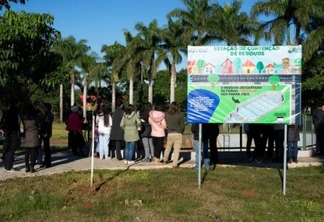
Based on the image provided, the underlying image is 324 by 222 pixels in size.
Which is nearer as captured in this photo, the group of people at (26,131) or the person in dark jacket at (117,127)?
the group of people at (26,131)

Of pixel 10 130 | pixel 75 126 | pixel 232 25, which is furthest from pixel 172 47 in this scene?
pixel 10 130

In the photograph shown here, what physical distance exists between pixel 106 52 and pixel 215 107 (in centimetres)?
4998

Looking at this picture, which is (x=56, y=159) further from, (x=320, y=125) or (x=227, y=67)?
(x=320, y=125)

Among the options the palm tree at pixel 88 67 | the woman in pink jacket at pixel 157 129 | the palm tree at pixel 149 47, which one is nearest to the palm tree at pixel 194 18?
the palm tree at pixel 149 47

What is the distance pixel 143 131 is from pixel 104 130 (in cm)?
131

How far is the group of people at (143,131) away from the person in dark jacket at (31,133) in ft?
8.29

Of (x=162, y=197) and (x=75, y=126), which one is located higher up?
(x=75, y=126)

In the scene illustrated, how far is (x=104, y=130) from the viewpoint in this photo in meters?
13.2

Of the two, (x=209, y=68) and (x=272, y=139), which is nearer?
(x=209, y=68)

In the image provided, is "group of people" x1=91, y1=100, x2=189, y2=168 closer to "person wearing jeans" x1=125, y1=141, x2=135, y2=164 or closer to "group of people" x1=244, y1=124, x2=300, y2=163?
"person wearing jeans" x1=125, y1=141, x2=135, y2=164

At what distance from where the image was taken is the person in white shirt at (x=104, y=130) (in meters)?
13.2

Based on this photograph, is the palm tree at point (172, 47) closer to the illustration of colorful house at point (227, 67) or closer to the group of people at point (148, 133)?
the group of people at point (148, 133)

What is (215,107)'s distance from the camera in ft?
28.1

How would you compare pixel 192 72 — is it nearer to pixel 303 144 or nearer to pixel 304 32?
pixel 303 144
